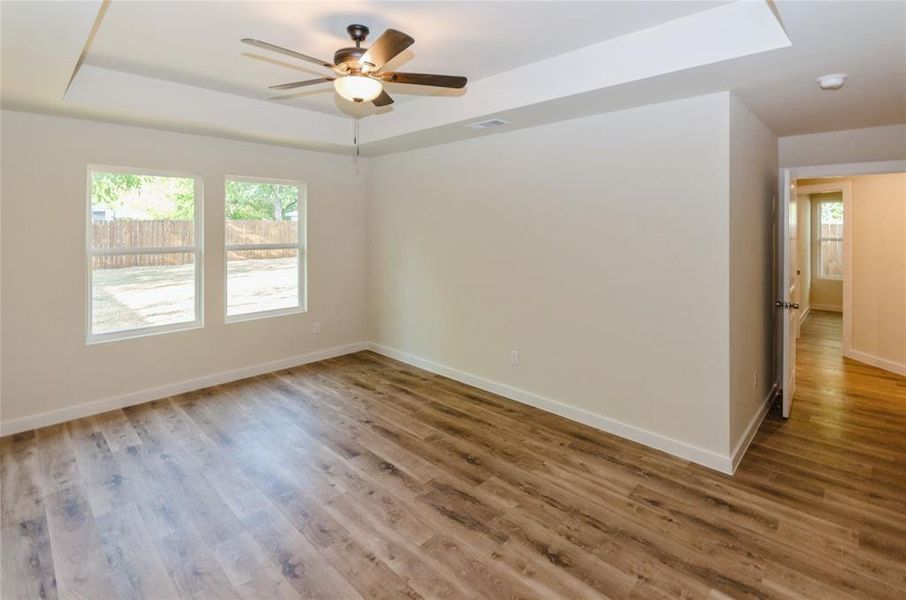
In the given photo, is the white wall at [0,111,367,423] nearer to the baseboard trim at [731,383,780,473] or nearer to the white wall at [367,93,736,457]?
the white wall at [367,93,736,457]

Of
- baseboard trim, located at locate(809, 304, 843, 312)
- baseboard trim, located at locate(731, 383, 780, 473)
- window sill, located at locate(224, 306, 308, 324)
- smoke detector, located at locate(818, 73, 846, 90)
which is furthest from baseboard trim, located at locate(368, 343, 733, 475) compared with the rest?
baseboard trim, located at locate(809, 304, 843, 312)

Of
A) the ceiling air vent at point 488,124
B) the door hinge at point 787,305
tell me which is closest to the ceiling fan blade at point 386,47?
the ceiling air vent at point 488,124

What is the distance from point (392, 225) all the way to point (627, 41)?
3271 millimetres

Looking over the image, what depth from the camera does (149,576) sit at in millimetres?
2047

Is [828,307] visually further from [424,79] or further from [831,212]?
[424,79]

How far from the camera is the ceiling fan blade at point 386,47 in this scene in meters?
2.07

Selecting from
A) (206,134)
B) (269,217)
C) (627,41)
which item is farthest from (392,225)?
(627,41)

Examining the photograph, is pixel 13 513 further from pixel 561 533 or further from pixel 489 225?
pixel 489 225

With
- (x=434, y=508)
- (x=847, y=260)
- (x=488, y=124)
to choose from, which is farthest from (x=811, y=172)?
(x=434, y=508)

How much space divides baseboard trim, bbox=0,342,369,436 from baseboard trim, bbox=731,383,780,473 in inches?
165

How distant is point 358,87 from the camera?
2486mm

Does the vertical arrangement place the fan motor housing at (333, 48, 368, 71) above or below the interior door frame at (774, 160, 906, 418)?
above

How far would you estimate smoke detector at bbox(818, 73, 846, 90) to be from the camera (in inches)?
99.9

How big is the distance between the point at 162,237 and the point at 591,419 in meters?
4.17
